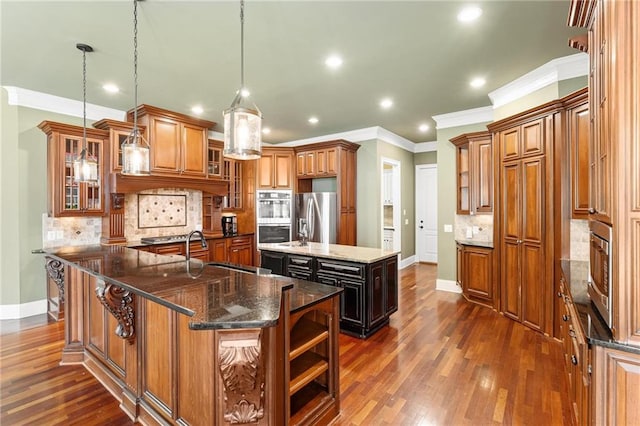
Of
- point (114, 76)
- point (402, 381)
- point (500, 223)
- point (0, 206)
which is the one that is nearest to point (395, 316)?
point (402, 381)

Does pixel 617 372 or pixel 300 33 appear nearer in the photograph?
pixel 617 372

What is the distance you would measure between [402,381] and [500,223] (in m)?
2.48

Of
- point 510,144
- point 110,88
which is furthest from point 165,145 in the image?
point 510,144

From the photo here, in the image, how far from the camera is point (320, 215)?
18.7 feet

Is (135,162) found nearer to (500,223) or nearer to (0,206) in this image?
(0,206)

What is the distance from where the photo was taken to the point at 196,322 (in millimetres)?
1205

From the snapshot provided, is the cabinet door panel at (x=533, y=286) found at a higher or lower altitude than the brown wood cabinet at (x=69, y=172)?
lower

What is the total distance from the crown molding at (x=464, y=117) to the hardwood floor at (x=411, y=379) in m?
3.05

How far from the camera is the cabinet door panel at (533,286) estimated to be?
3352 mm

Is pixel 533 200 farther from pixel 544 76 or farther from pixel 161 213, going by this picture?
pixel 161 213

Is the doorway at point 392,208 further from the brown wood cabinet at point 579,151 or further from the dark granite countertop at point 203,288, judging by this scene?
the dark granite countertop at point 203,288

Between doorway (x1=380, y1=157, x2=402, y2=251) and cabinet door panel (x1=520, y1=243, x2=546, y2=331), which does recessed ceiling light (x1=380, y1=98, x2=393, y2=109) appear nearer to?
doorway (x1=380, y1=157, x2=402, y2=251)

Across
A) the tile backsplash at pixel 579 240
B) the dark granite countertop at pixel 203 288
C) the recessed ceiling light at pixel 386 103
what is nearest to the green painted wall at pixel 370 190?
the recessed ceiling light at pixel 386 103

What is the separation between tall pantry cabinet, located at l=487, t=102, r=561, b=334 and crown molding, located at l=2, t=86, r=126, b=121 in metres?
5.57
